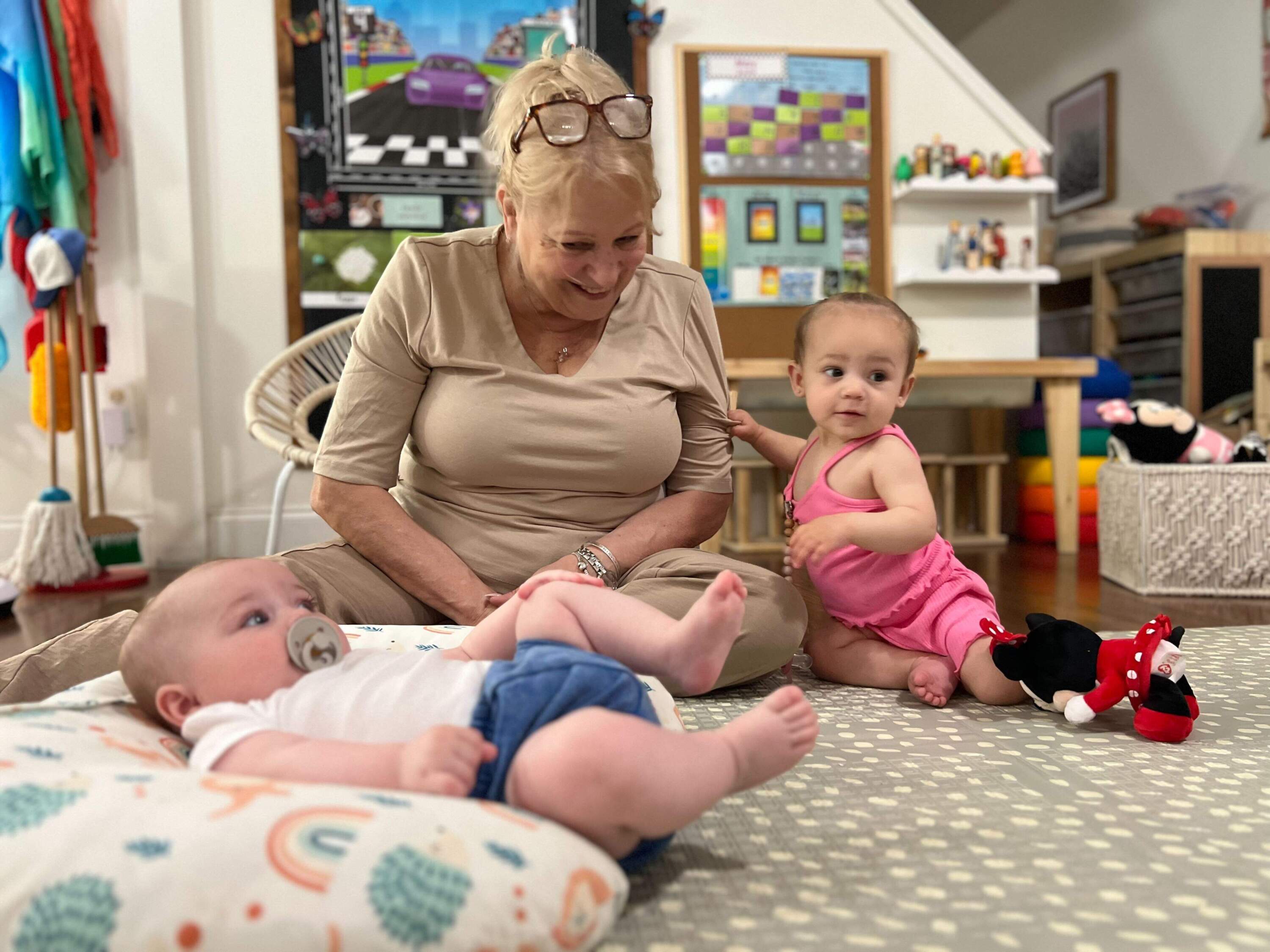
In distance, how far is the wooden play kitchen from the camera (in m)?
3.10

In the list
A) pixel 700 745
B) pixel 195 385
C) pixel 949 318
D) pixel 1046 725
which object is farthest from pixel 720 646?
pixel 949 318

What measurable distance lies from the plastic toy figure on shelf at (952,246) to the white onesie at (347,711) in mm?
3070

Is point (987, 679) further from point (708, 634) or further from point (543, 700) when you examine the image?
point (543, 700)

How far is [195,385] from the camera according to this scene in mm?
3195

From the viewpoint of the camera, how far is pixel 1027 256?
3.60 metres

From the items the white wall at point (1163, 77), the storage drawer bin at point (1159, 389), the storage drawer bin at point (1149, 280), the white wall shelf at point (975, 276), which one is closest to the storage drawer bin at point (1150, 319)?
the storage drawer bin at point (1149, 280)

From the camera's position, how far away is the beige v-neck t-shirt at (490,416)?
4.78 ft

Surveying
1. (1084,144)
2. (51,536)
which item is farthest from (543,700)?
(1084,144)

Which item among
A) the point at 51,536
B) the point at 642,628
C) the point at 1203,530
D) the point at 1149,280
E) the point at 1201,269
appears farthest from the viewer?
the point at 1149,280

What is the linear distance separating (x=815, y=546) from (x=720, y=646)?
451mm

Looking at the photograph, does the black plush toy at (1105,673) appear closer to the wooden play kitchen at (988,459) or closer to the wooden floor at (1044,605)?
the wooden floor at (1044,605)

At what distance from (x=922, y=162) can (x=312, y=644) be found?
3.14m

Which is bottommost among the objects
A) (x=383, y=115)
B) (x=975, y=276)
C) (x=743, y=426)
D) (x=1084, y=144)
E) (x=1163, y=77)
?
(x=743, y=426)

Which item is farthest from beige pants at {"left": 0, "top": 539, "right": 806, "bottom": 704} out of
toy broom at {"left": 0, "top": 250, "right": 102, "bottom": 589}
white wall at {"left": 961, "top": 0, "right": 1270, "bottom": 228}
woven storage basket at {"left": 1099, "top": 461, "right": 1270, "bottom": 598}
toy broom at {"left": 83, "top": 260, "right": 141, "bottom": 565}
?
white wall at {"left": 961, "top": 0, "right": 1270, "bottom": 228}
